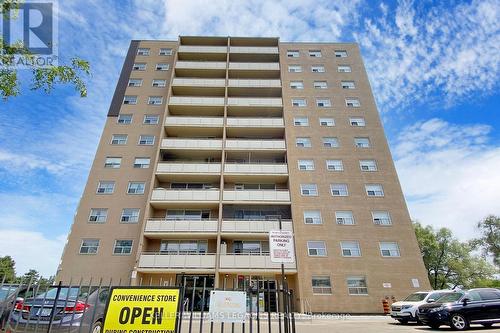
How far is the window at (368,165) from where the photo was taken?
25516mm

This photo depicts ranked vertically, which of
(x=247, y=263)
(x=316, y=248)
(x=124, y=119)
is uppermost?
(x=124, y=119)

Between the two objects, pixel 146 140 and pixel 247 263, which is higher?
pixel 146 140

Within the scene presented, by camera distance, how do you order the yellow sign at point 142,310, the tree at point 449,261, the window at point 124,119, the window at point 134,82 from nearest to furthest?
the yellow sign at point 142,310 < the window at point 124,119 < the window at point 134,82 < the tree at point 449,261

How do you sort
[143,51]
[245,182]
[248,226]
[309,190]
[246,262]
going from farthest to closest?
[143,51], [245,182], [309,190], [248,226], [246,262]

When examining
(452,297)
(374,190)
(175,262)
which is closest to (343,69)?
(374,190)

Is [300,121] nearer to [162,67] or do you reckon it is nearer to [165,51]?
[162,67]

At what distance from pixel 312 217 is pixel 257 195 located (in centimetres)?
503

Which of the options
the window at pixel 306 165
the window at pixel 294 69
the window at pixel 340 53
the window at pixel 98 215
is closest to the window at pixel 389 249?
the window at pixel 306 165

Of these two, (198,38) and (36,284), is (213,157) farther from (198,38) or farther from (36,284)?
(36,284)

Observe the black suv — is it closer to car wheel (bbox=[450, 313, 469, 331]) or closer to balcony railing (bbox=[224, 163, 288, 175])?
car wheel (bbox=[450, 313, 469, 331])

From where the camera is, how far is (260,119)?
27.7m

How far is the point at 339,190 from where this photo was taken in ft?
80.4

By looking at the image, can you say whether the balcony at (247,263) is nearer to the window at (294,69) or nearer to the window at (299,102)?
the window at (299,102)

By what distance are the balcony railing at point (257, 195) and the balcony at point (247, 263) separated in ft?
15.6
